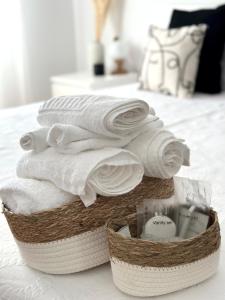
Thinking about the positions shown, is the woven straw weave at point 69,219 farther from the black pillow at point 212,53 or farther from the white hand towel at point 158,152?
the black pillow at point 212,53

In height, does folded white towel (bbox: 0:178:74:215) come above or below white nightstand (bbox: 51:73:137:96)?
above

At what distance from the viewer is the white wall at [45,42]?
3.40 meters

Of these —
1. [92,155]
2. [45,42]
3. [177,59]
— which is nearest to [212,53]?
[177,59]

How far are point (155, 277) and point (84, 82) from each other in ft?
7.95

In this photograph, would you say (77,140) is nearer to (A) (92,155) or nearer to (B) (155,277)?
(A) (92,155)

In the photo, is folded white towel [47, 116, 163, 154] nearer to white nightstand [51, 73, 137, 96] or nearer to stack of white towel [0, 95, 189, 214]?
stack of white towel [0, 95, 189, 214]

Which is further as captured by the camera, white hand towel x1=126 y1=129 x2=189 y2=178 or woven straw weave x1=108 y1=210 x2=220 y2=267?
white hand towel x1=126 y1=129 x2=189 y2=178

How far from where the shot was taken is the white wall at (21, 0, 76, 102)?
3402mm

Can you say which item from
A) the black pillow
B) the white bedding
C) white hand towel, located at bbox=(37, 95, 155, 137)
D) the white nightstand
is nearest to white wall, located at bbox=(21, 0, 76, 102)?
the white nightstand

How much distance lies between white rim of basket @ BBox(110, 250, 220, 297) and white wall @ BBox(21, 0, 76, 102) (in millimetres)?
2792

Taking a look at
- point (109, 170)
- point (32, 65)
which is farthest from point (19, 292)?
point (32, 65)

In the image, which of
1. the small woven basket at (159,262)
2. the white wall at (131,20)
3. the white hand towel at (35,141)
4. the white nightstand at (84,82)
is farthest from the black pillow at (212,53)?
the small woven basket at (159,262)

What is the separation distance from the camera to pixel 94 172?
87 cm

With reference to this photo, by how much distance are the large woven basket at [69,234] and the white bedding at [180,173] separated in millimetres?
32
